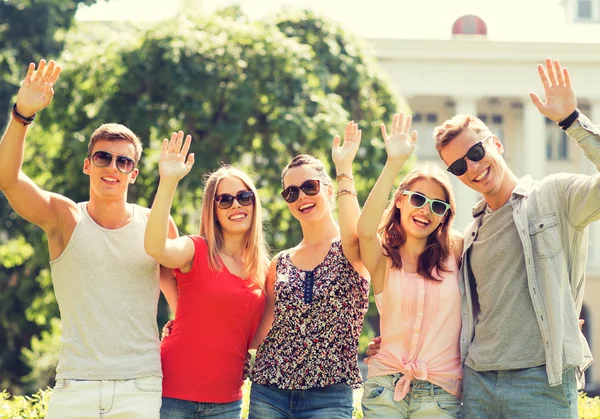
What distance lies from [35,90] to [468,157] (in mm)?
1991

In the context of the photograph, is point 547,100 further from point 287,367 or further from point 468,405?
point 287,367

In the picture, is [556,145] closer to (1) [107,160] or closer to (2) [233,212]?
(2) [233,212]

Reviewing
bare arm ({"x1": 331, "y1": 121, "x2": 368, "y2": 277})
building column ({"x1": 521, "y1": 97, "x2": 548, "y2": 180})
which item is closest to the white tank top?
bare arm ({"x1": 331, "y1": 121, "x2": 368, "y2": 277})

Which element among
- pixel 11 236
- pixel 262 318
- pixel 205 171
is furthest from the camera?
pixel 11 236

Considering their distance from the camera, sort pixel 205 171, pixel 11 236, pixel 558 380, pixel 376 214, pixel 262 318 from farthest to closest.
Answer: pixel 11 236
pixel 205 171
pixel 262 318
pixel 376 214
pixel 558 380

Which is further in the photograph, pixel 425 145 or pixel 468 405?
pixel 425 145

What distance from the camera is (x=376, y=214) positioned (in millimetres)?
3893

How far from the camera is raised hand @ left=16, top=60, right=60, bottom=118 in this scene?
12.3ft

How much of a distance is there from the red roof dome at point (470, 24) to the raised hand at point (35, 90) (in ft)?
72.1

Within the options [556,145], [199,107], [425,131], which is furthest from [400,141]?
[556,145]

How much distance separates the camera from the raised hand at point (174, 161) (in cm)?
386

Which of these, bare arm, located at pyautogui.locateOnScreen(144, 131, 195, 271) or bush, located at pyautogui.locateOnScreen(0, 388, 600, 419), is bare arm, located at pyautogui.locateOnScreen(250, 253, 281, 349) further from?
bush, located at pyautogui.locateOnScreen(0, 388, 600, 419)

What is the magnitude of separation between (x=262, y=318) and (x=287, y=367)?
326 millimetres

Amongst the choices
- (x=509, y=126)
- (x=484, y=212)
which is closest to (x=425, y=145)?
(x=509, y=126)
